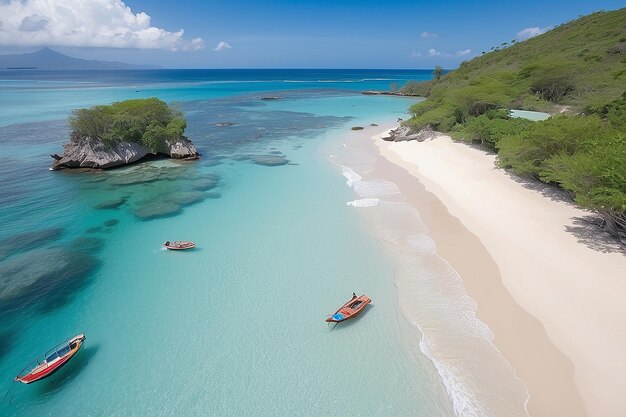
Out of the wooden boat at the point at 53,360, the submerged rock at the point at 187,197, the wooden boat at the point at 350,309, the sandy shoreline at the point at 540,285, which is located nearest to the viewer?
the sandy shoreline at the point at 540,285

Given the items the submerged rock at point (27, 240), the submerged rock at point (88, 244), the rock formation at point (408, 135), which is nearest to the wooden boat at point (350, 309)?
the submerged rock at point (88, 244)

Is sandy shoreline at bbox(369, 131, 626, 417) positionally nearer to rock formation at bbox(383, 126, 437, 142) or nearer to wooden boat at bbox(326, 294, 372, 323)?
wooden boat at bbox(326, 294, 372, 323)

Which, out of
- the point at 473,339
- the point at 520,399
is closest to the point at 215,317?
the point at 473,339

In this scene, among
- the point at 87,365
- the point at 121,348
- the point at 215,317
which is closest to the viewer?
the point at 87,365

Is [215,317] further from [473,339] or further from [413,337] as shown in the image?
[473,339]

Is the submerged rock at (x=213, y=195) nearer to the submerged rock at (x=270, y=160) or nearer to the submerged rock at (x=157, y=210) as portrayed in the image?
the submerged rock at (x=157, y=210)

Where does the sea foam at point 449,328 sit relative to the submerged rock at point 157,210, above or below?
above

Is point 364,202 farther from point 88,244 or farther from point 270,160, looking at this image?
point 88,244
